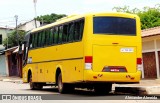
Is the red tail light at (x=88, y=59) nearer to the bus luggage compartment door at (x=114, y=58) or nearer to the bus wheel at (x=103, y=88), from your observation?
the bus luggage compartment door at (x=114, y=58)

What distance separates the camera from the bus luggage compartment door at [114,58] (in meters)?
17.0

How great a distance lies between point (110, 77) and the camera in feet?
55.9

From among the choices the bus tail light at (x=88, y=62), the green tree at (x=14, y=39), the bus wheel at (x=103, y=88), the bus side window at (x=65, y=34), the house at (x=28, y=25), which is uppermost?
the house at (x=28, y=25)

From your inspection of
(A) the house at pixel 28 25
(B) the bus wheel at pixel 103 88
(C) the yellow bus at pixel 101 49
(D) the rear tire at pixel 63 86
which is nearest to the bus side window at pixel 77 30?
(C) the yellow bus at pixel 101 49

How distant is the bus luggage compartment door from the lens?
17.0 metres

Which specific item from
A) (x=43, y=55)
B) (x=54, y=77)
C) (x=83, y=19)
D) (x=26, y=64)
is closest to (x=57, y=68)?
(x=54, y=77)

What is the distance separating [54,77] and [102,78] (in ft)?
13.1

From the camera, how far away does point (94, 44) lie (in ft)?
55.8

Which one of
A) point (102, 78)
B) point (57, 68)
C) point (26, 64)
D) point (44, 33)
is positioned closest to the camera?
point (102, 78)

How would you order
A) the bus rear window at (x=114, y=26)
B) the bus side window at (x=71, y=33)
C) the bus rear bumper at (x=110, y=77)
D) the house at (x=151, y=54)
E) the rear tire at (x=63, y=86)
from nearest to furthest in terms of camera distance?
1. the bus rear bumper at (x=110, y=77)
2. the bus rear window at (x=114, y=26)
3. the bus side window at (x=71, y=33)
4. the rear tire at (x=63, y=86)
5. the house at (x=151, y=54)

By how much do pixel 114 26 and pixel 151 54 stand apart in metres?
13.3

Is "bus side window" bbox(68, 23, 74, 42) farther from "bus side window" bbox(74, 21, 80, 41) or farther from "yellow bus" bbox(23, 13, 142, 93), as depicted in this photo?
"bus side window" bbox(74, 21, 80, 41)

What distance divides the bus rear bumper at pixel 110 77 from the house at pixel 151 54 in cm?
1113

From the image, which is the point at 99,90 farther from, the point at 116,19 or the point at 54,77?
the point at 116,19
